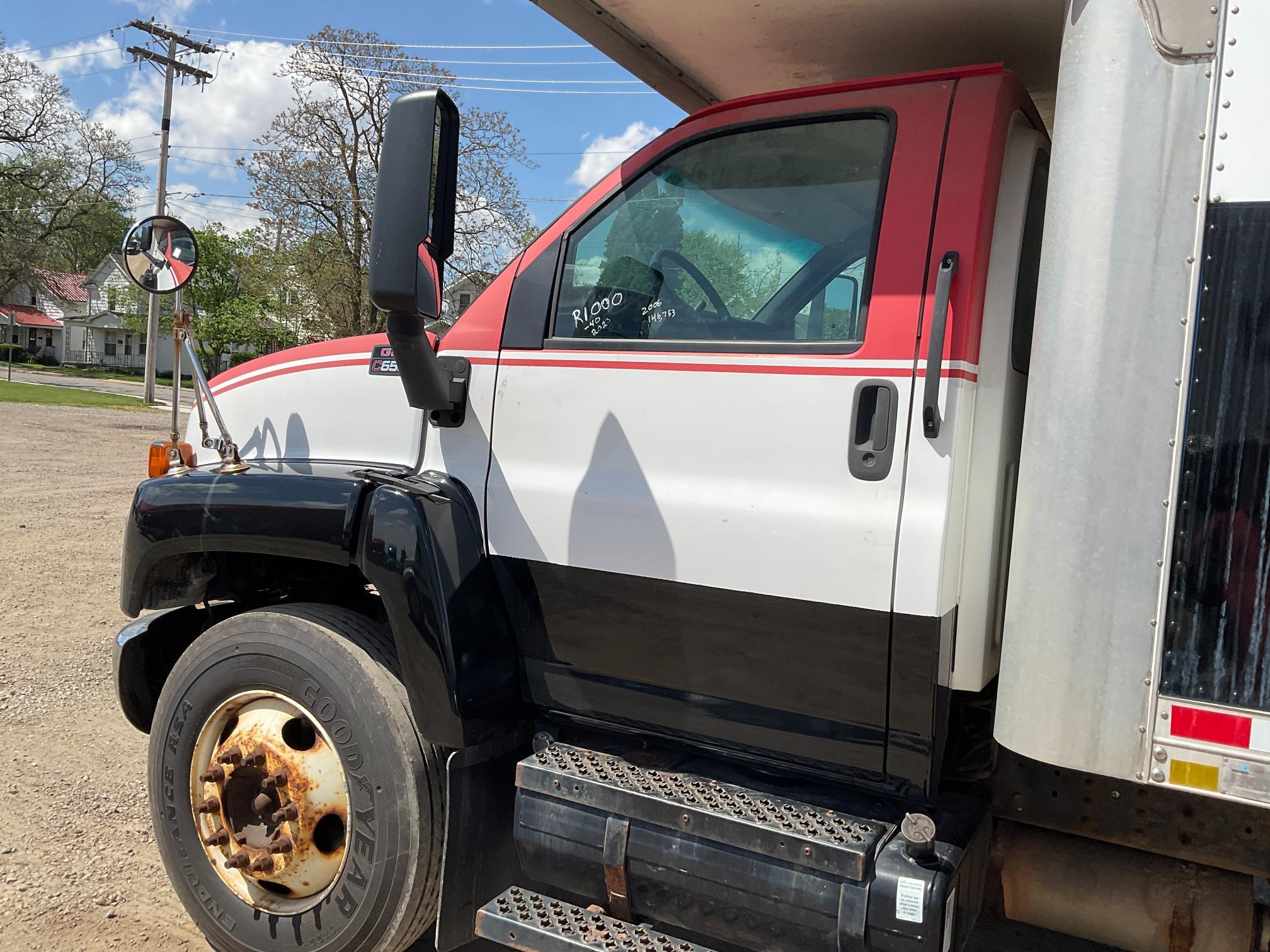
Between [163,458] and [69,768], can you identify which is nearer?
[163,458]

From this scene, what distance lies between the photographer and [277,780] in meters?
2.77

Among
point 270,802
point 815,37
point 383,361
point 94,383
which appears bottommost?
point 270,802

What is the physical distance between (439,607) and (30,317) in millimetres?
82641

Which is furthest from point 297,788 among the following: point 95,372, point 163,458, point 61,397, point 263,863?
point 95,372

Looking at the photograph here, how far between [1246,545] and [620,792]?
142 cm

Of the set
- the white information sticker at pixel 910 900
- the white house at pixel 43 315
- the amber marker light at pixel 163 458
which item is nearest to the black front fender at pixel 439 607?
the amber marker light at pixel 163 458

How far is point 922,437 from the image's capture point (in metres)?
2.14

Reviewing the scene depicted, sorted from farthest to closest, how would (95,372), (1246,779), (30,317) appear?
1. (30,317)
2. (95,372)
3. (1246,779)

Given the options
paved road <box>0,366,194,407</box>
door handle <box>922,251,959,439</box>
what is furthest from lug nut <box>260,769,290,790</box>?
paved road <box>0,366,194,407</box>

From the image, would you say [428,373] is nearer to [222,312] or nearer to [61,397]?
[61,397]

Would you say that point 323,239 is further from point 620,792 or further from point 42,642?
point 620,792

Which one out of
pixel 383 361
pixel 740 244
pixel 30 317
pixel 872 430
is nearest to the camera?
pixel 872 430

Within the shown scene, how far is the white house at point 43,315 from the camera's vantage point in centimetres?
7012

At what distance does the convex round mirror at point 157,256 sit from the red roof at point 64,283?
56.7 meters
